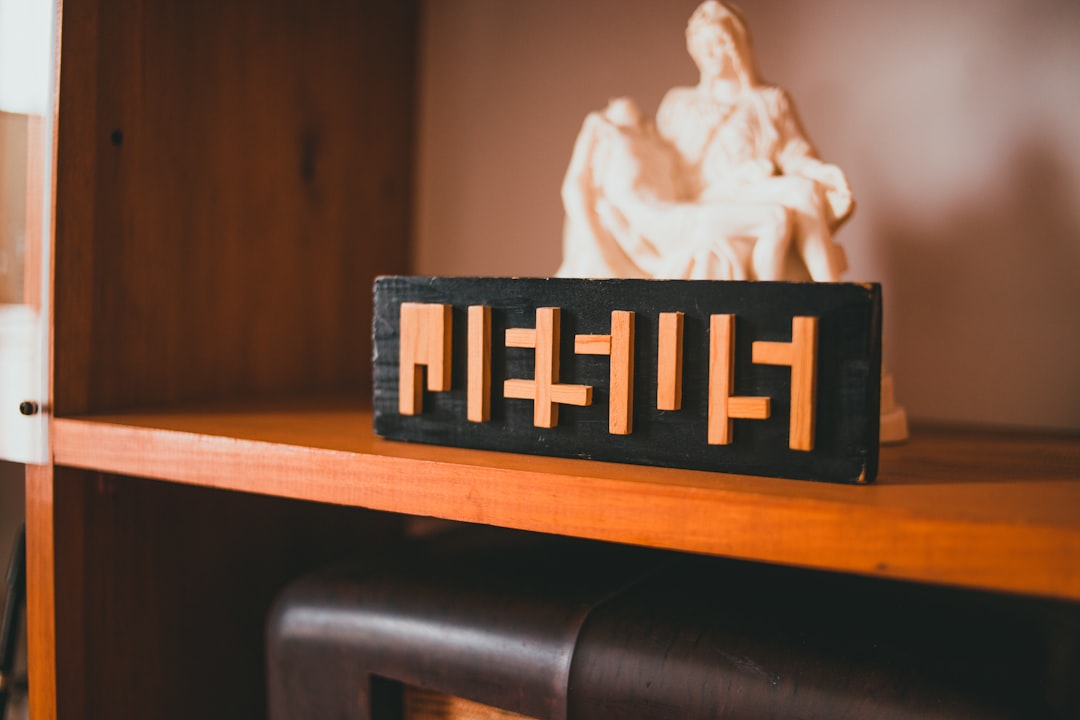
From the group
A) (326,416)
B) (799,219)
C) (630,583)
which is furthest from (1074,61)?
(326,416)

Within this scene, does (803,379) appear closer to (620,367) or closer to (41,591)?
(620,367)

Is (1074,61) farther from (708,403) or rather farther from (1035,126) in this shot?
(708,403)

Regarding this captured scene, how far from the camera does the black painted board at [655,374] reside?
51 cm

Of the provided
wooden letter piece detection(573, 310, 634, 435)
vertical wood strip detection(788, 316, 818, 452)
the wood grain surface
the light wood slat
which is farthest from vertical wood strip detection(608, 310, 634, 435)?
the wood grain surface

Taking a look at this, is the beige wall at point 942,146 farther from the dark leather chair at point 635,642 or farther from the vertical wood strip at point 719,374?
the vertical wood strip at point 719,374

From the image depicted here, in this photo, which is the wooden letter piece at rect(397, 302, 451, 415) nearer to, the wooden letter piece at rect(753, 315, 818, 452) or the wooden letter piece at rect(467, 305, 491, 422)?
the wooden letter piece at rect(467, 305, 491, 422)

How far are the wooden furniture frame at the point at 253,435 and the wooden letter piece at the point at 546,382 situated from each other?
0.03m

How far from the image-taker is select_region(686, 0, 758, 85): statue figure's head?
0.74 metres

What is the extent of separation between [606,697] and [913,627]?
0.24m

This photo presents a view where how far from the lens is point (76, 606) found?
0.76 metres

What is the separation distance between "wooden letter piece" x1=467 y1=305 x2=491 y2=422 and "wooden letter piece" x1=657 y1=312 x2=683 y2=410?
0.42 feet

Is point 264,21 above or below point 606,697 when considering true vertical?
above

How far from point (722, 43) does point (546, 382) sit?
36 centimetres

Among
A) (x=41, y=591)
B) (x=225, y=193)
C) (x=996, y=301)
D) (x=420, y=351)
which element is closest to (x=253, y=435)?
(x=420, y=351)
